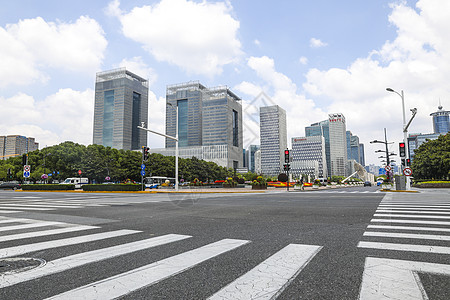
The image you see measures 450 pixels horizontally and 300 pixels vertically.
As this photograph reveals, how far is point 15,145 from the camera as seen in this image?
6924 inches

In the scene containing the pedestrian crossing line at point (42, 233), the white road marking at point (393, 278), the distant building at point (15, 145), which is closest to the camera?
the white road marking at point (393, 278)

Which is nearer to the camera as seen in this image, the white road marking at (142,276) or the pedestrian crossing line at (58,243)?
the white road marking at (142,276)

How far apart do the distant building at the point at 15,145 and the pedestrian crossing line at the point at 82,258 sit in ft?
687

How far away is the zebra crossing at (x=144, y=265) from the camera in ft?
8.32

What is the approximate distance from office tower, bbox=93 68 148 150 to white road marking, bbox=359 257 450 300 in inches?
6290

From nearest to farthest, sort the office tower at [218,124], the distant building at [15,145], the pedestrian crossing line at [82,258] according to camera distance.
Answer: the pedestrian crossing line at [82,258] → the office tower at [218,124] → the distant building at [15,145]

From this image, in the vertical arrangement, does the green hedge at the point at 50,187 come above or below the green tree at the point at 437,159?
below

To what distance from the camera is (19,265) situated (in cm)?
344

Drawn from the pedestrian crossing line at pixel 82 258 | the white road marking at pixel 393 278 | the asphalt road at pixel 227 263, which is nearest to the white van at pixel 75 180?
the asphalt road at pixel 227 263

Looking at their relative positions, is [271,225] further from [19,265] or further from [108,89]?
[108,89]

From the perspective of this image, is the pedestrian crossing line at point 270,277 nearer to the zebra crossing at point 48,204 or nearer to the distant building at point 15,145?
the zebra crossing at point 48,204

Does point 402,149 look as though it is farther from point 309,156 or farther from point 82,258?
point 309,156

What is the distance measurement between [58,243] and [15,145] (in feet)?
708

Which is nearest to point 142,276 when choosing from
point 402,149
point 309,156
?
point 402,149
